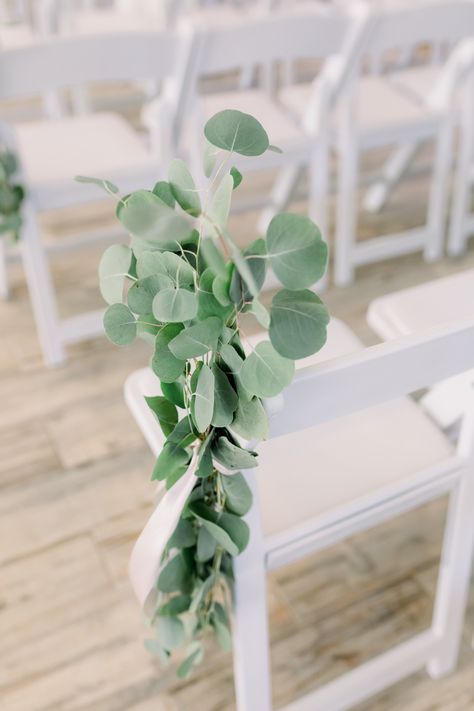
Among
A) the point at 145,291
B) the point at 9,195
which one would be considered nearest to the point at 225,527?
the point at 145,291

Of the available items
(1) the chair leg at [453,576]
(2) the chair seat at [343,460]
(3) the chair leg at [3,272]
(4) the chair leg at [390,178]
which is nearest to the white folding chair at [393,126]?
(4) the chair leg at [390,178]

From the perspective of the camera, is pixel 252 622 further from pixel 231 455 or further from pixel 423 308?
pixel 423 308

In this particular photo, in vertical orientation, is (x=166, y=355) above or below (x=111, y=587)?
above

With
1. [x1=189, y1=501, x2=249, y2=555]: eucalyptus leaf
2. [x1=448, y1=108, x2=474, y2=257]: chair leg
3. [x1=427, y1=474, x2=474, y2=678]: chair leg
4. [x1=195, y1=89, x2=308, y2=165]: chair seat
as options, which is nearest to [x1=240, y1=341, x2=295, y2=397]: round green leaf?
[x1=189, y1=501, x2=249, y2=555]: eucalyptus leaf

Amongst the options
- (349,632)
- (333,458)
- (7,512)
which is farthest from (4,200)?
(349,632)

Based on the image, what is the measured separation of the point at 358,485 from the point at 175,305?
513mm

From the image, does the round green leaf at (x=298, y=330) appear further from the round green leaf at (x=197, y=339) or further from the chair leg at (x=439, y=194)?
the chair leg at (x=439, y=194)

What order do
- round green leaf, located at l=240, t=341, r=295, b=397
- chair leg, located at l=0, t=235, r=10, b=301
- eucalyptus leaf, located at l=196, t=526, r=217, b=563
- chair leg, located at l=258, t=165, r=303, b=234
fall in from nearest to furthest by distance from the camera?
round green leaf, located at l=240, t=341, r=295, b=397, eucalyptus leaf, located at l=196, t=526, r=217, b=563, chair leg, located at l=0, t=235, r=10, b=301, chair leg, located at l=258, t=165, r=303, b=234

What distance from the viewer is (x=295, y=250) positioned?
23.6 inches

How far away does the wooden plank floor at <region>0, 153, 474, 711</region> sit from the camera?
131 centimetres

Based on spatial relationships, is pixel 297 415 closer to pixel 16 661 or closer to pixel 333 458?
pixel 333 458

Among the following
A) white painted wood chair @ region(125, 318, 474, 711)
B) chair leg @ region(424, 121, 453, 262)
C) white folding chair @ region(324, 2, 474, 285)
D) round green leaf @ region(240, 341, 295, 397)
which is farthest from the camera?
chair leg @ region(424, 121, 453, 262)

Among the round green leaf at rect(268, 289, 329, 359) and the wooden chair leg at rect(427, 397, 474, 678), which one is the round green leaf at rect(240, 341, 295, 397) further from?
the wooden chair leg at rect(427, 397, 474, 678)

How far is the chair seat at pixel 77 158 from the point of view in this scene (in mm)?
1849
